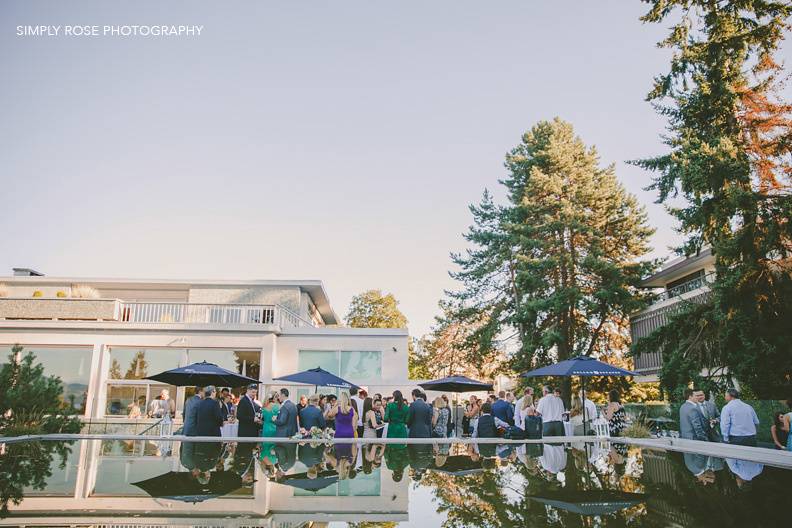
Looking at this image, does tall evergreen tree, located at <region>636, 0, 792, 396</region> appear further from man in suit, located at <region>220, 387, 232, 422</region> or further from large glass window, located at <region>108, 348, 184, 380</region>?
large glass window, located at <region>108, 348, 184, 380</region>

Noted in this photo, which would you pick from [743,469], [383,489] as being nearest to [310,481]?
[383,489]

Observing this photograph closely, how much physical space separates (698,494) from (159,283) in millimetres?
26328

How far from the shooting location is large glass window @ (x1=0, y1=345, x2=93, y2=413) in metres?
23.3

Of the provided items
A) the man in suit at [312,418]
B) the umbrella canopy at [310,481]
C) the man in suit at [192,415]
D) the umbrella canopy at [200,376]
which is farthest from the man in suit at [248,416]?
the umbrella canopy at [310,481]

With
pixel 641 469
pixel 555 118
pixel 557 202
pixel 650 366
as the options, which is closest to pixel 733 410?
pixel 641 469

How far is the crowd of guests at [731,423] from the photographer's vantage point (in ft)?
36.3

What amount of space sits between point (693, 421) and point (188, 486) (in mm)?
10548

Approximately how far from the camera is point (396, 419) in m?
14.5

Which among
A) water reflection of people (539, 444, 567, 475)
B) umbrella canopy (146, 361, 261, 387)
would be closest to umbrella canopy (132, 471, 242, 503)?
water reflection of people (539, 444, 567, 475)

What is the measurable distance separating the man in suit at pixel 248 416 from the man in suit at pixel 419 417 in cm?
385

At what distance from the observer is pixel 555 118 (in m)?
35.8

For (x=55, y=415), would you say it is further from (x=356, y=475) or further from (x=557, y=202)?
(x=557, y=202)

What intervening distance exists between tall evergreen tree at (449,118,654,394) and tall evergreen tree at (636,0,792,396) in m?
8.93

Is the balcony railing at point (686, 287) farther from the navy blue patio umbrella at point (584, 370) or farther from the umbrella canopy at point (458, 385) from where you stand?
the umbrella canopy at point (458, 385)
